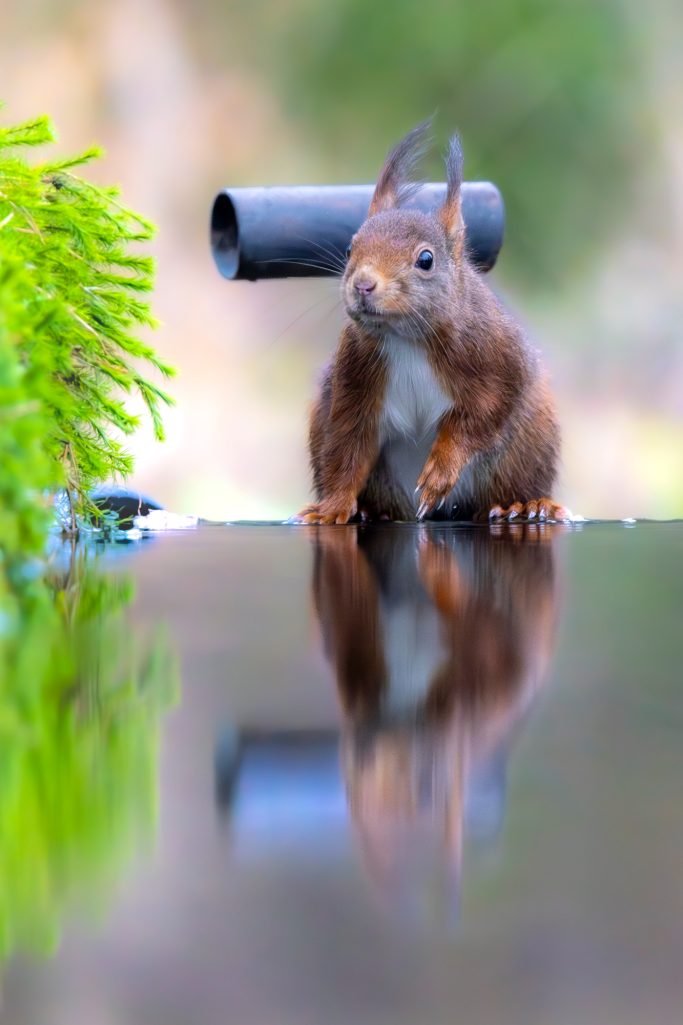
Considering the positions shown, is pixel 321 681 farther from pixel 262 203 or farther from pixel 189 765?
pixel 262 203

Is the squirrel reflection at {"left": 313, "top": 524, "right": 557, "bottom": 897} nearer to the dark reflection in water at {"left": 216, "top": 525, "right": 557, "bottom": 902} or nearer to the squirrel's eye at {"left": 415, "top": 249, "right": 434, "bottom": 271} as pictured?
the dark reflection in water at {"left": 216, "top": 525, "right": 557, "bottom": 902}

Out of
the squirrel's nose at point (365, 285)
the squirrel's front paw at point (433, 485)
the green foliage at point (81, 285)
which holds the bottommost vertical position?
the squirrel's front paw at point (433, 485)

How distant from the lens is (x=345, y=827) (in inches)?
17.9

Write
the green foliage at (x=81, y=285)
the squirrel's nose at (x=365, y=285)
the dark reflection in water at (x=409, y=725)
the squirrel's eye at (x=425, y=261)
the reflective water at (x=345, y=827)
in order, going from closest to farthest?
the reflective water at (x=345, y=827) < the dark reflection in water at (x=409, y=725) < the green foliage at (x=81, y=285) < the squirrel's nose at (x=365, y=285) < the squirrel's eye at (x=425, y=261)

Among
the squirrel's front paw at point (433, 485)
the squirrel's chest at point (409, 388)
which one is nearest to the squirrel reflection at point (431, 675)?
the squirrel's front paw at point (433, 485)

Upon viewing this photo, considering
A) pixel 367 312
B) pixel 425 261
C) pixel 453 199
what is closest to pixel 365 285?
pixel 367 312

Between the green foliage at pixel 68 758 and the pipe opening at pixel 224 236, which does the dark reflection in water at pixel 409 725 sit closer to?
the green foliage at pixel 68 758

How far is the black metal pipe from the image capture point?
2611 millimetres

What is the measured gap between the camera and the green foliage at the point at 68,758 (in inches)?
15.1

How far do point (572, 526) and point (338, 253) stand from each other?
31.6 inches

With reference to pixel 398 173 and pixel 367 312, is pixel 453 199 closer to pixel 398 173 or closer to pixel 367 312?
pixel 398 173

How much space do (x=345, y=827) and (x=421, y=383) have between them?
7.22 ft

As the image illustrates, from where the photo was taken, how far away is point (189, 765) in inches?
21.4

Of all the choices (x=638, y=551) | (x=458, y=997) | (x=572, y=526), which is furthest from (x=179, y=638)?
(x=572, y=526)
